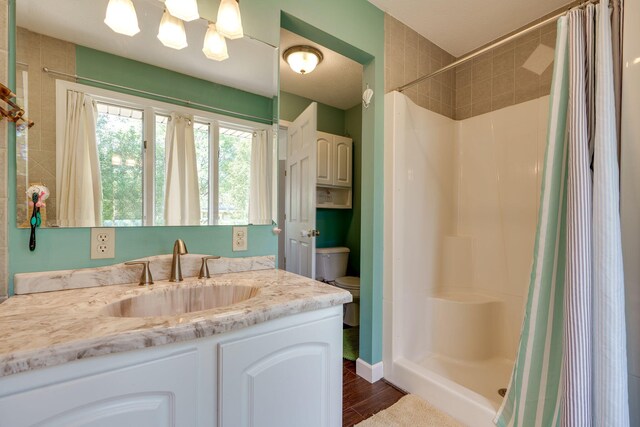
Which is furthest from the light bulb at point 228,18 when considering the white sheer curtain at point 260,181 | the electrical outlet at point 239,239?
the electrical outlet at point 239,239

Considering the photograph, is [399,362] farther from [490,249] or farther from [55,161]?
[55,161]

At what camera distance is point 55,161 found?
1012 mm

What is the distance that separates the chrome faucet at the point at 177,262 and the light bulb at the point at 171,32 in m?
0.82

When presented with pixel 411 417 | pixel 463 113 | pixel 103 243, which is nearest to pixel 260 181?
pixel 103 243

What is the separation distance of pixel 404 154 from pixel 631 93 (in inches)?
43.0

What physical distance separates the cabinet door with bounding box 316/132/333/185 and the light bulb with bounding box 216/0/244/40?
73.8 inches

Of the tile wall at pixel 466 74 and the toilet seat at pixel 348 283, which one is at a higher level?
the tile wall at pixel 466 74

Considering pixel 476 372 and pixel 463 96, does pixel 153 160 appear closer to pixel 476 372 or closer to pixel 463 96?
pixel 476 372

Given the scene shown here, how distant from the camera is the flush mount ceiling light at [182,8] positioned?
3.54 ft

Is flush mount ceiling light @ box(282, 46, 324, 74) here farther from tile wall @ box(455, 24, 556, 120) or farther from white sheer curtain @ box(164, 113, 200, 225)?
white sheer curtain @ box(164, 113, 200, 225)

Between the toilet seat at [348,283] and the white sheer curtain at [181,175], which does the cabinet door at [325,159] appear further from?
the white sheer curtain at [181,175]

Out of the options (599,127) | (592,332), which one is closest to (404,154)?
(599,127)

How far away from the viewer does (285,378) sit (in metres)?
0.87

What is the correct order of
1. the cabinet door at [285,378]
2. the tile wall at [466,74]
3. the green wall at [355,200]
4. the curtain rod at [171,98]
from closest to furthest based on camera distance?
the cabinet door at [285,378]
the curtain rod at [171,98]
the tile wall at [466,74]
the green wall at [355,200]
